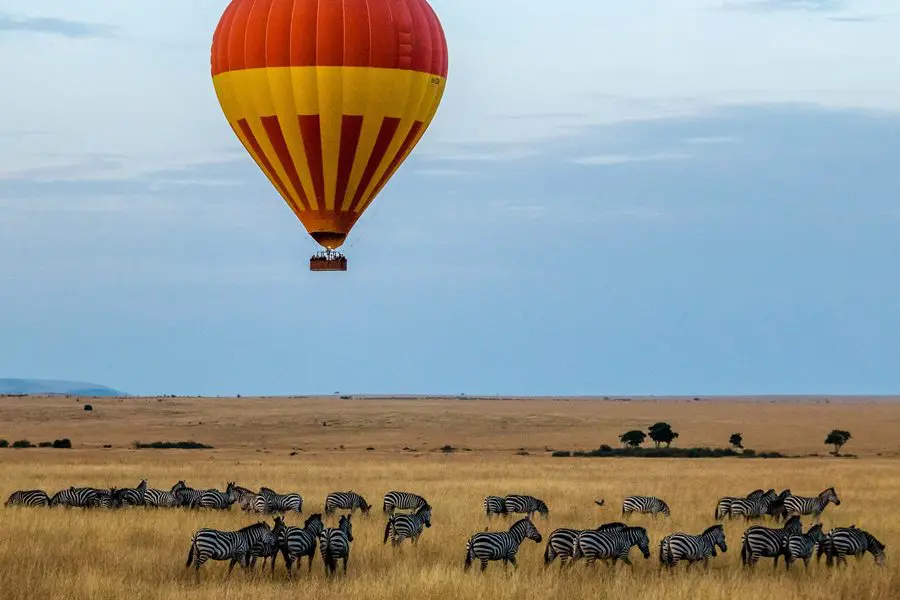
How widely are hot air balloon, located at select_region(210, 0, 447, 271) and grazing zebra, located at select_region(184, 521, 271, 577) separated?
512 inches

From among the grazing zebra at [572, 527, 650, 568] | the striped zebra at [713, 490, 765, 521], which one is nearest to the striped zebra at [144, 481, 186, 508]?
the grazing zebra at [572, 527, 650, 568]

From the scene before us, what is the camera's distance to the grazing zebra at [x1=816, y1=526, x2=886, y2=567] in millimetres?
19328

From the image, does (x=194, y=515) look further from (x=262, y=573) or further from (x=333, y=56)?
(x=333, y=56)

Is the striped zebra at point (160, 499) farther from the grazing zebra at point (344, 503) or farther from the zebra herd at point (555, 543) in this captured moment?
the zebra herd at point (555, 543)

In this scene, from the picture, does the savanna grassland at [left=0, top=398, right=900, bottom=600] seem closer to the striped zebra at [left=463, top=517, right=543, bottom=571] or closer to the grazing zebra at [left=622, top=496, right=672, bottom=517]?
the striped zebra at [left=463, top=517, right=543, bottom=571]

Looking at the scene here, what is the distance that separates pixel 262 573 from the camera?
17828mm

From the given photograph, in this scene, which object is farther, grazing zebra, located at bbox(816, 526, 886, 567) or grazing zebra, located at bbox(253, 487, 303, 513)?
grazing zebra, located at bbox(253, 487, 303, 513)

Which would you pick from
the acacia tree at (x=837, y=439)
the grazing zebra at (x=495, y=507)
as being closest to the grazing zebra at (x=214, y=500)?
the grazing zebra at (x=495, y=507)

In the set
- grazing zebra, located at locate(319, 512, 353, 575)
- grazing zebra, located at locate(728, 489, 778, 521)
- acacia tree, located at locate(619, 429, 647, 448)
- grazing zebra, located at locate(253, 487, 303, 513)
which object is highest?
acacia tree, located at locate(619, 429, 647, 448)

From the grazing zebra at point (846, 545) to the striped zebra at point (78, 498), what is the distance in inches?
588

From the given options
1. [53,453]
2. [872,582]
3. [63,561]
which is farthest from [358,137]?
[53,453]

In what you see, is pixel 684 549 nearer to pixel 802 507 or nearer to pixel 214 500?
pixel 802 507

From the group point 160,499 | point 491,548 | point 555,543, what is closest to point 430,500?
point 160,499

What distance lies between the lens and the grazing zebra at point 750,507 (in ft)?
84.5
